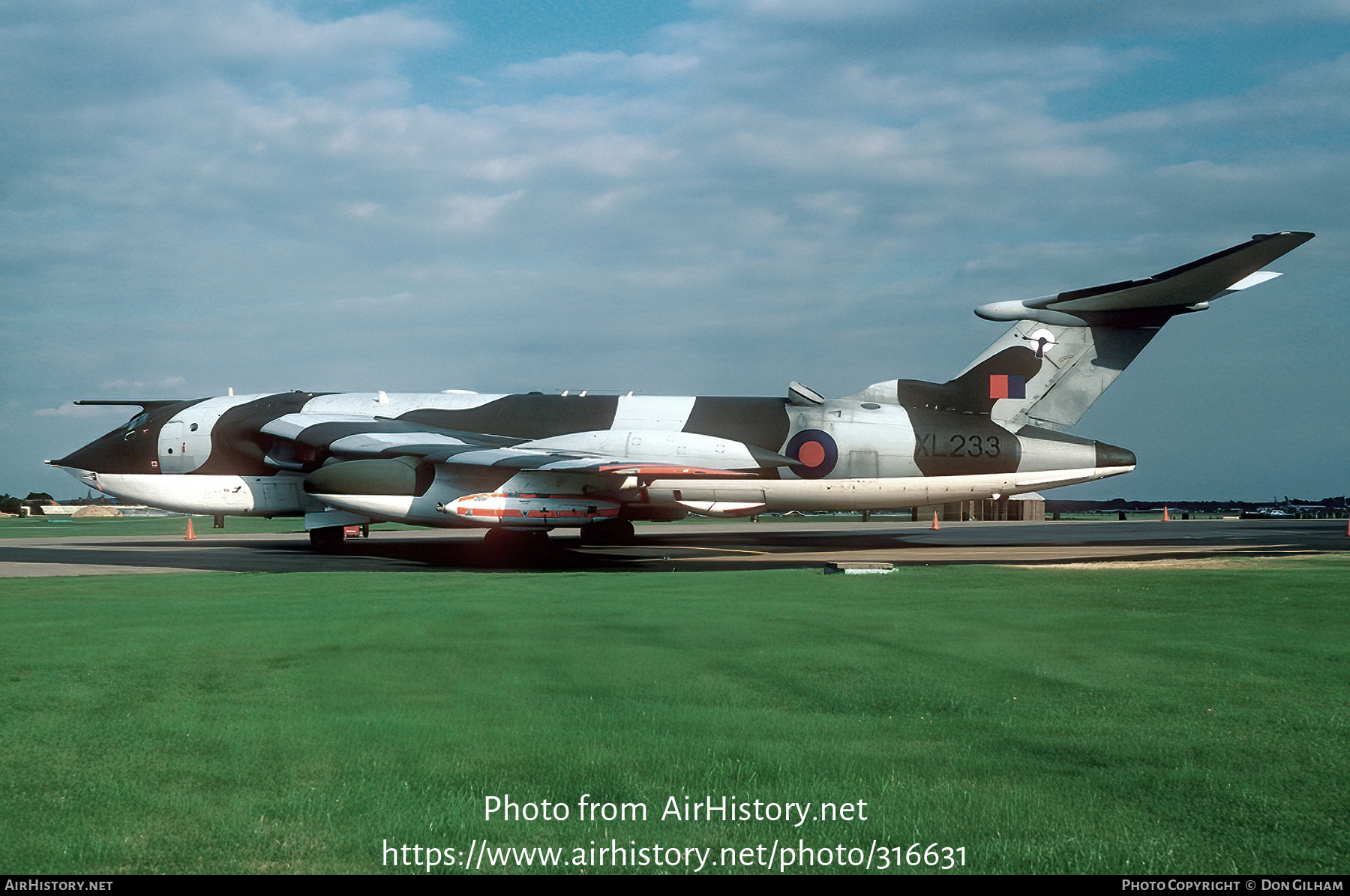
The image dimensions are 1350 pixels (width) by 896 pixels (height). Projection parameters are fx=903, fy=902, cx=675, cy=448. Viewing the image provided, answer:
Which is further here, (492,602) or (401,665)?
(492,602)

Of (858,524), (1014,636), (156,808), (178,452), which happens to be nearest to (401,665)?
(156,808)

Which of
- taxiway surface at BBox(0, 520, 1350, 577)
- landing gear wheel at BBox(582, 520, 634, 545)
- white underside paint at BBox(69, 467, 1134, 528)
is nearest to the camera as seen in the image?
taxiway surface at BBox(0, 520, 1350, 577)

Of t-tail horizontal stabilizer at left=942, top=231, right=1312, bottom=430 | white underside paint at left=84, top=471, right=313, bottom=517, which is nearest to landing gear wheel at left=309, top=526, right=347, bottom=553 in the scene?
white underside paint at left=84, top=471, right=313, bottom=517

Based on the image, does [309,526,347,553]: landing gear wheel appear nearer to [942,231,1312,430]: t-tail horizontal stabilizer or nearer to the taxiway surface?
the taxiway surface

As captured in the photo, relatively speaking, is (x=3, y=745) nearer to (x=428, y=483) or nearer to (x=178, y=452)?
(x=428, y=483)

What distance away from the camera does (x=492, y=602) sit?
9.59 m

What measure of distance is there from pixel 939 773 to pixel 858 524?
120ft

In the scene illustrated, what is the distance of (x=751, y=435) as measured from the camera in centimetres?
2238

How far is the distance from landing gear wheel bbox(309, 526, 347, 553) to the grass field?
1344 cm

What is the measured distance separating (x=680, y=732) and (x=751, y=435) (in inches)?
711

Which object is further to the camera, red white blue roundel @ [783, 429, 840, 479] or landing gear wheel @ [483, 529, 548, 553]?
red white blue roundel @ [783, 429, 840, 479]

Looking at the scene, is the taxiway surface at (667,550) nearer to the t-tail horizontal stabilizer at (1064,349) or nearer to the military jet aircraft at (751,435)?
the military jet aircraft at (751,435)

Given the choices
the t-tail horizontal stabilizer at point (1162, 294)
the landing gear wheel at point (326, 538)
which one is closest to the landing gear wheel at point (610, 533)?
the landing gear wheel at point (326, 538)

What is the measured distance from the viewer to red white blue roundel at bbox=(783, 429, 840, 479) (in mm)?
22156
